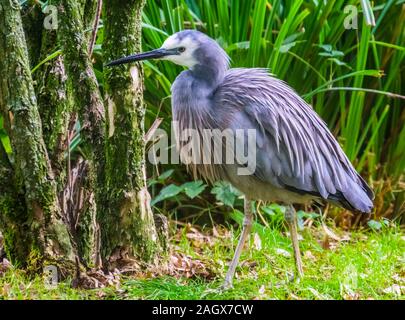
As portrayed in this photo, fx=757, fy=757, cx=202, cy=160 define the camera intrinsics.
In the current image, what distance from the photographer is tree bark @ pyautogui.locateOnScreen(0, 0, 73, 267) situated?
12.4 ft

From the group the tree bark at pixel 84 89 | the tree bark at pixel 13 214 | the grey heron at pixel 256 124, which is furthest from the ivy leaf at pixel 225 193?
the tree bark at pixel 13 214

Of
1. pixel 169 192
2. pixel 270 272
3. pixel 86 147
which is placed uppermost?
pixel 86 147

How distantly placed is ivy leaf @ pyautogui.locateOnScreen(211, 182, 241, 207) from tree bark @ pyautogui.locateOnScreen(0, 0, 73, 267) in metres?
1.41

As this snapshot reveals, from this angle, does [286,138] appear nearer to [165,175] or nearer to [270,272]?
[270,272]

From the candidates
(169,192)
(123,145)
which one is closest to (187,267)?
(123,145)

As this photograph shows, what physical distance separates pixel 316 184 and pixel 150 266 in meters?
1.01

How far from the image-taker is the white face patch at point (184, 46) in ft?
13.1

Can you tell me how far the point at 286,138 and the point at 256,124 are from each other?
0.19 m

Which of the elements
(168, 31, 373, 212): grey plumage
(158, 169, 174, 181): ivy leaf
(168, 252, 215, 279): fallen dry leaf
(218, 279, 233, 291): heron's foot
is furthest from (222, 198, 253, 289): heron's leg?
(158, 169, 174, 181): ivy leaf

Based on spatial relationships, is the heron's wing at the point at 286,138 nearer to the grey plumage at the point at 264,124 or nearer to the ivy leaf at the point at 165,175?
the grey plumage at the point at 264,124

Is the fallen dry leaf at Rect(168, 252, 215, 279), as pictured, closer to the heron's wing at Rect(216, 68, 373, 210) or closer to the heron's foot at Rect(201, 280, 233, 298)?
the heron's foot at Rect(201, 280, 233, 298)

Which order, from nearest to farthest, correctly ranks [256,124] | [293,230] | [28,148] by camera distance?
[28,148] → [256,124] → [293,230]

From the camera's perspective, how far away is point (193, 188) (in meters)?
5.19

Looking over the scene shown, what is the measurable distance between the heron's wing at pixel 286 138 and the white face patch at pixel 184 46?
0.78ft
